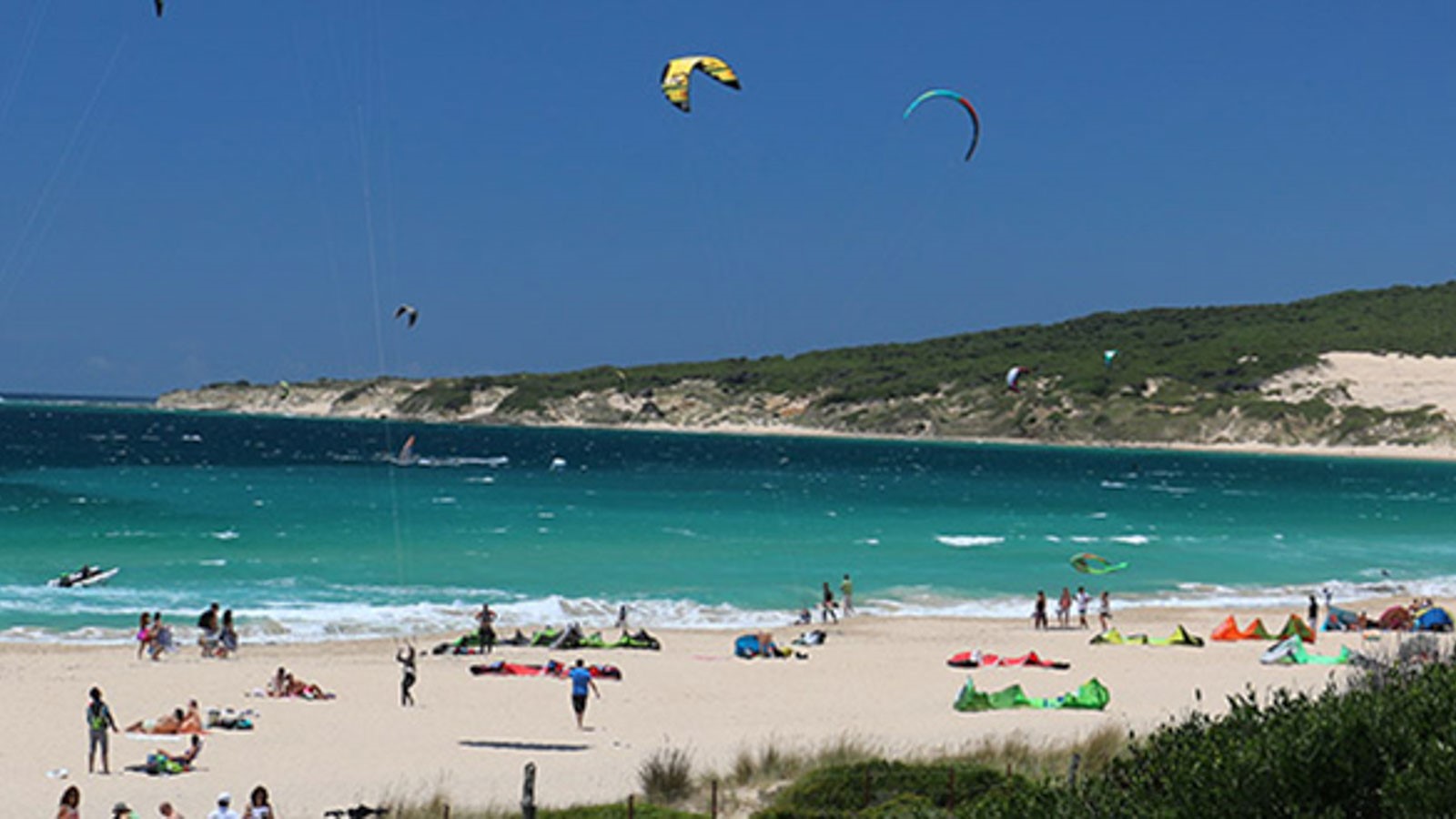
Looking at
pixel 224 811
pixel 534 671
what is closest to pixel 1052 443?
pixel 534 671

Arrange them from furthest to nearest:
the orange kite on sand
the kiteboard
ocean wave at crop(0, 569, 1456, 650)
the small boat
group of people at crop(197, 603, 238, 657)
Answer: the kiteboard
the small boat
the orange kite on sand
ocean wave at crop(0, 569, 1456, 650)
group of people at crop(197, 603, 238, 657)

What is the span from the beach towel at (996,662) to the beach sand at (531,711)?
0.49 meters

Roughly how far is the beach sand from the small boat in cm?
822

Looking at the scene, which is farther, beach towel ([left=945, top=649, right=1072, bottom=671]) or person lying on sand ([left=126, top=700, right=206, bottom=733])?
beach towel ([left=945, top=649, right=1072, bottom=671])

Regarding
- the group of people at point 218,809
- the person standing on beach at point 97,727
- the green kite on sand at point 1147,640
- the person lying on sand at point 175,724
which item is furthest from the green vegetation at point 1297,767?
the green kite on sand at point 1147,640

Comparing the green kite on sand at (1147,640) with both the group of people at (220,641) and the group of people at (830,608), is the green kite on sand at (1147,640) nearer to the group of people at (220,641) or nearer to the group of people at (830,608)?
the group of people at (830,608)

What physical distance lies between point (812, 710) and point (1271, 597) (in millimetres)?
22110

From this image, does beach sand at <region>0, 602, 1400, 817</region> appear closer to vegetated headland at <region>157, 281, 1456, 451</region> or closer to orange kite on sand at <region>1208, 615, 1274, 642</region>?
orange kite on sand at <region>1208, 615, 1274, 642</region>

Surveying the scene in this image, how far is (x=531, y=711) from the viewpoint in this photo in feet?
69.8

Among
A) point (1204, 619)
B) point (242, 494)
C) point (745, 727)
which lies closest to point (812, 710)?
point (745, 727)

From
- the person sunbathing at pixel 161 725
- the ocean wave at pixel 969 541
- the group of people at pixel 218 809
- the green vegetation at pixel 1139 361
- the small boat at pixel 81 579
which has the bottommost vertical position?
the person sunbathing at pixel 161 725

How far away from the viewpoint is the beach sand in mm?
16281

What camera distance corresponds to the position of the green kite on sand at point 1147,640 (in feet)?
96.1

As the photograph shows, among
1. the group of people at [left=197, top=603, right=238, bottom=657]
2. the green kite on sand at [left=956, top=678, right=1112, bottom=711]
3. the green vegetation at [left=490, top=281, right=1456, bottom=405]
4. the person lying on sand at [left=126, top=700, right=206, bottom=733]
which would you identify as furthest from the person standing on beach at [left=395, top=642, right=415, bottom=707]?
the green vegetation at [left=490, top=281, right=1456, bottom=405]
